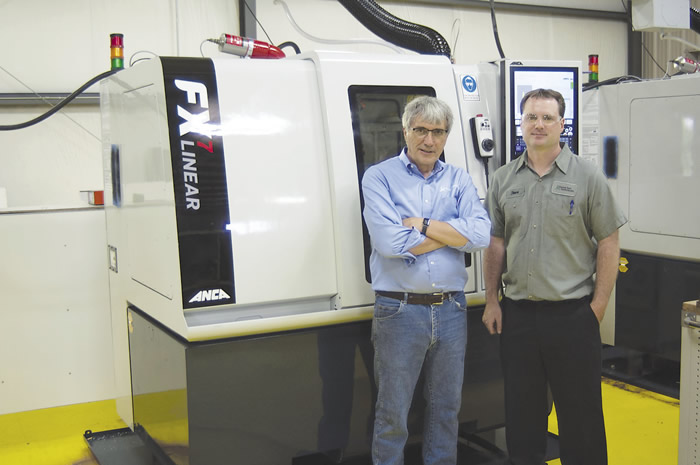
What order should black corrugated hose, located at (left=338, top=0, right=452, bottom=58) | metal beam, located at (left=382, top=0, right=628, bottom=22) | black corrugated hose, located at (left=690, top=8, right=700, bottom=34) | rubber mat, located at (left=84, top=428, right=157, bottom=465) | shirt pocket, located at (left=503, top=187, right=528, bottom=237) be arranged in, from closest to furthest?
shirt pocket, located at (left=503, top=187, right=528, bottom=237)
rubber mat, located at (left=84, top=428, right=157, bottom=465)
black corrugated hose, located at (left=338, top=0, right=452, bottom=58)
black corrugated hose, located at (left=690, top=8, right=700, bottom=34)
metal beam, located at (left=382, top=0, right=628, bottom=22)

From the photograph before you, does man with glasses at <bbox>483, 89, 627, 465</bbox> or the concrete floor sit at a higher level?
man with glasses at <bbox>483, 89, 627, 465</bbox>

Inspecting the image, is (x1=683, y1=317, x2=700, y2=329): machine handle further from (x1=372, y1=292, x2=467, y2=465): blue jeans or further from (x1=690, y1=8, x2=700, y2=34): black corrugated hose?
(x1=690, y1=8, x2=700, y2=34): black corrugated hose

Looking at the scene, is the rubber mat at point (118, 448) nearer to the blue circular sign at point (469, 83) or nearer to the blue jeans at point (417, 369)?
the blue jeans at point (417, 369)

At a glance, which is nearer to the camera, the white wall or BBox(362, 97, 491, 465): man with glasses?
BBox(362, 97, 491, 465): man with glasses

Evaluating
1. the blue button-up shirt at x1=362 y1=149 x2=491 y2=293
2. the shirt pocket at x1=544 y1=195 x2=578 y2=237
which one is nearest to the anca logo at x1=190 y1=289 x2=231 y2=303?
the blue button-up shirt at x1=362 y1=149 x2=491 y2=293

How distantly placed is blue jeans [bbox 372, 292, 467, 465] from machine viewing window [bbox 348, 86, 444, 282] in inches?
11.8

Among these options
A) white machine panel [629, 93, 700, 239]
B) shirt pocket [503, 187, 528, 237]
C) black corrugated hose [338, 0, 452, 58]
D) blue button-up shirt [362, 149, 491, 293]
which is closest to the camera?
blue button-up shirt [362, 149, 491, 293]

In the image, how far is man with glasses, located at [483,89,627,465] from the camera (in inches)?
96.7

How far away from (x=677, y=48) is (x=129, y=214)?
18.0ft

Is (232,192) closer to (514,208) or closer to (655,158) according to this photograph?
(514,208)

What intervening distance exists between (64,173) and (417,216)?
2705mm

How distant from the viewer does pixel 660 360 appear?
4465 millimetres

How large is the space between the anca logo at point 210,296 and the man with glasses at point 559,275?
3.35 feet

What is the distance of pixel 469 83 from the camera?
119 inches
